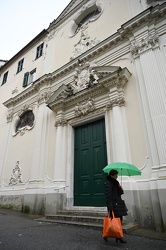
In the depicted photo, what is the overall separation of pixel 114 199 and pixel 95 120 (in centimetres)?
433

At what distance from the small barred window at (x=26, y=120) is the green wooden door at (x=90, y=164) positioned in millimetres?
3915

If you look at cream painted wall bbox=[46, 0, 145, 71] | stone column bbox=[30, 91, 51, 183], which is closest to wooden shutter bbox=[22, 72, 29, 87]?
cream painted wall bbox=[46, 0, 145, 71]

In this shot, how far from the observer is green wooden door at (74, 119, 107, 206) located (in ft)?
19.9

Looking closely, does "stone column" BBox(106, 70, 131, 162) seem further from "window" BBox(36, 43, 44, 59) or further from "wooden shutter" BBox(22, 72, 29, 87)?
"window" BBox(36, 43, 44, 59)

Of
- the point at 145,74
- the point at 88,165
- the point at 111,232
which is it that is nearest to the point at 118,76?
the point at 145,74

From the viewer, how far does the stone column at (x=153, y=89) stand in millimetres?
4895

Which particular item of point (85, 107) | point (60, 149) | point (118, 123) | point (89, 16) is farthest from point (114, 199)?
point (89, 16)

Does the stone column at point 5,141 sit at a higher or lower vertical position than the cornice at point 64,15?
lower

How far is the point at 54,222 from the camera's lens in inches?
201

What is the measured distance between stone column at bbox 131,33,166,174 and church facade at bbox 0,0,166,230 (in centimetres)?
3

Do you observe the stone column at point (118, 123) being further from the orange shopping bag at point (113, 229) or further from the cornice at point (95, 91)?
the orange shopping bag at point (113, 229)

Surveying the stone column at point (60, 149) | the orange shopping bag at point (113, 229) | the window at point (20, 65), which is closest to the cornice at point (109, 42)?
the stone column at point (60, 149)

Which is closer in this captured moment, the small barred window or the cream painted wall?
the cream painted wall

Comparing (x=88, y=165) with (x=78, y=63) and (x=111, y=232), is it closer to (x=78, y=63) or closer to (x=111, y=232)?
(x=111, y=232)
